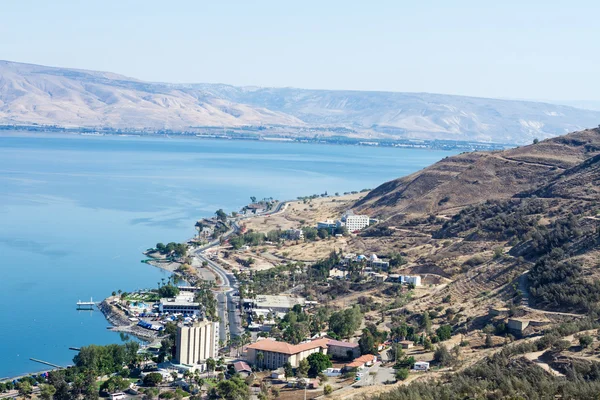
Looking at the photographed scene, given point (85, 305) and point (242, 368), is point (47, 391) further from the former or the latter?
point (85, 305)

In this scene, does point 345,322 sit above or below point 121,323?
above

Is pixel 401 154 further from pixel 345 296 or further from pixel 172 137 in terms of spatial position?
pixel 345 296

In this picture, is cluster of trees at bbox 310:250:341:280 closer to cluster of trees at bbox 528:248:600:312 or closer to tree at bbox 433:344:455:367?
cluster of trees at bbox 528:248:600:312

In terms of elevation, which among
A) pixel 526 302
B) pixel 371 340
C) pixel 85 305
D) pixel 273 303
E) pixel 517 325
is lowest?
pixel 85 305

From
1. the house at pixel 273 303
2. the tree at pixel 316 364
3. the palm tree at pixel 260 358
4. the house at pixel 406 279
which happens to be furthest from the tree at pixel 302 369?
the house at pixel 406 279

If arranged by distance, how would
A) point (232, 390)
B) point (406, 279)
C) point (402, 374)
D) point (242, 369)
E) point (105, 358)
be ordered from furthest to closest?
point (406, 279) < point (105, 358) < point (242, 369) < point (402, 374) < point (232, 390)

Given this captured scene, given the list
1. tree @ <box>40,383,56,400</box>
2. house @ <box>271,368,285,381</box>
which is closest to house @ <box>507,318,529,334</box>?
house @ <box>271,368,285,381</box>

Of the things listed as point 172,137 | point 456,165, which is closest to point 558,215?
point 456,165

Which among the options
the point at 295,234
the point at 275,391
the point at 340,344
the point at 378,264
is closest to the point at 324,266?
the point at 378,264
